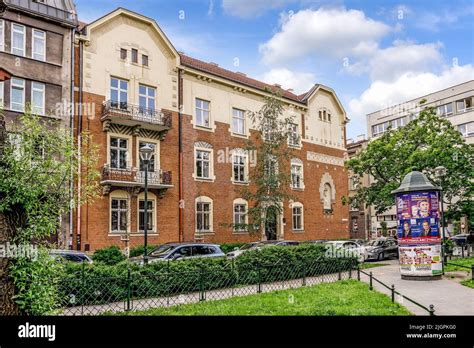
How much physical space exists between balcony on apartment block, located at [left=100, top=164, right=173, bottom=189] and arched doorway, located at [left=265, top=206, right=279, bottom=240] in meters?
6.86

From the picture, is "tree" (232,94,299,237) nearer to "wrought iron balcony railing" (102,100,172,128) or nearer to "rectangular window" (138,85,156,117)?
"wrought iron balcony railing" (102,100,172,128)

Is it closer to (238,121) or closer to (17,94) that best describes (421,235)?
(17,94)

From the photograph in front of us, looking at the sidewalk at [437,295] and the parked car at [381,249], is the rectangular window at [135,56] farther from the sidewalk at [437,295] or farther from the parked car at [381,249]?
the sidewalk at [437,295]

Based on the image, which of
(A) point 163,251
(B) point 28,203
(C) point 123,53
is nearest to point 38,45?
(C) point 123,53

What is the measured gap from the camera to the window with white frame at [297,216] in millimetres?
33594

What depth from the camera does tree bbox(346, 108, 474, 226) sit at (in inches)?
1028

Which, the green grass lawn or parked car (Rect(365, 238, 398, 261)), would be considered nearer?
the green grass lawn

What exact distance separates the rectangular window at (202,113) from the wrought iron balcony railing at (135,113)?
292 cm

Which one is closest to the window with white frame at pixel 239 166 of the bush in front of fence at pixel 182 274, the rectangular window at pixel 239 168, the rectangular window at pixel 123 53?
the rectangular window at pixel 239 168

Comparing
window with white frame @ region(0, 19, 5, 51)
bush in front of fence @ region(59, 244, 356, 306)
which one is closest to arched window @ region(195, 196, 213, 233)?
bush in front of fence @ region(59, 244, 356, 306)

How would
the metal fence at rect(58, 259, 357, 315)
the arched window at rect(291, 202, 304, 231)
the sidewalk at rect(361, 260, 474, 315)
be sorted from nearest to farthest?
the metal fence at rect(58, 259, 357, 315) < the sidewalk at rect(361, 260, 474, 315) < the arched window at rect(291, 202, 304, 231)

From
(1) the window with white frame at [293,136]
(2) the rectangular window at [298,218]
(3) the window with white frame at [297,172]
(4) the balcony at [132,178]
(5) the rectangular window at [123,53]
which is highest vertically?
(5) the rectangular window at [123,53]

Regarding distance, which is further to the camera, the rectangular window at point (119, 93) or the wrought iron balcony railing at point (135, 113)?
the rectangular window at point (119, 93)
